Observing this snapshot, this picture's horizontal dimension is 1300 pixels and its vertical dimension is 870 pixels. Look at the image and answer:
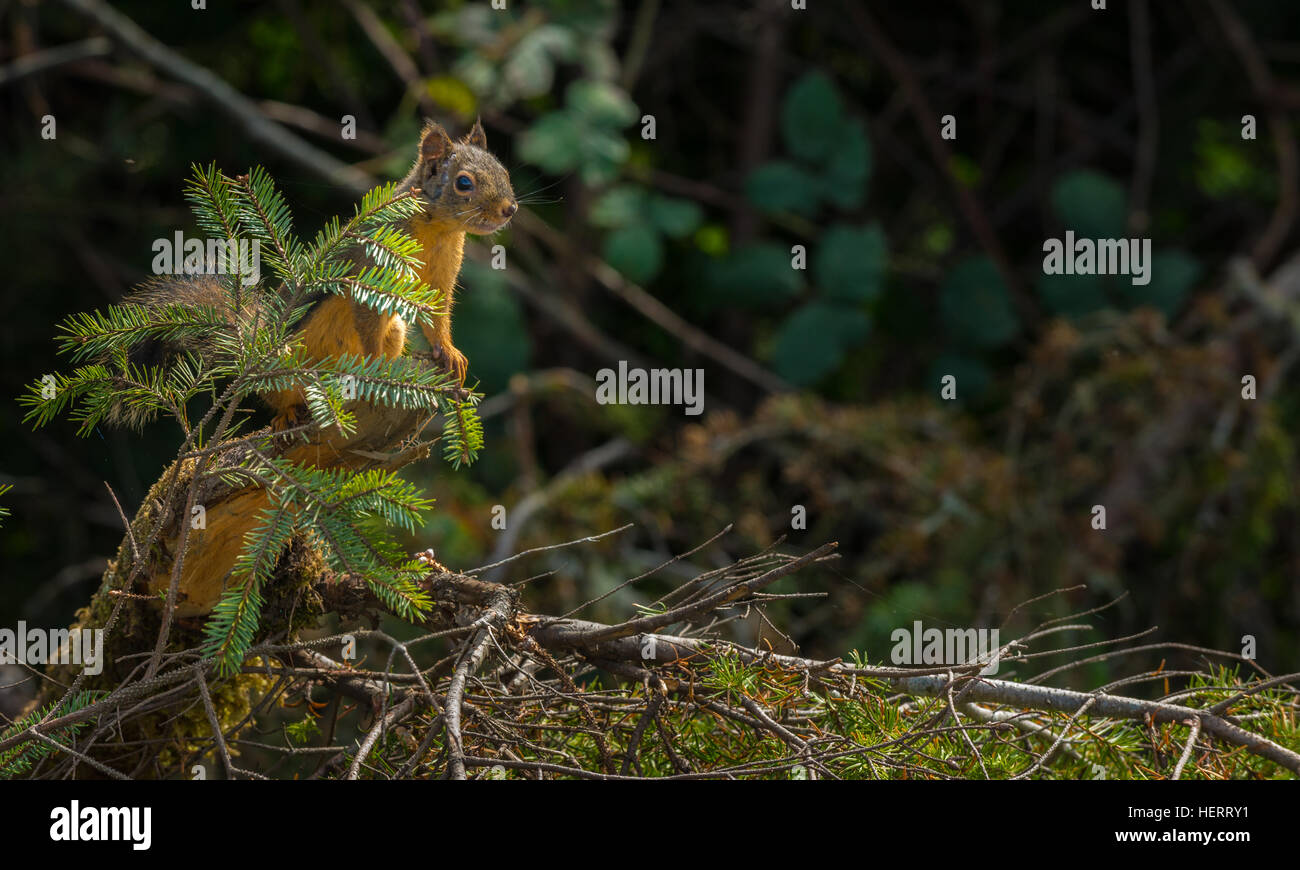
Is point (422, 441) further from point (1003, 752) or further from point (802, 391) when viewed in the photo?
point (802, 391)

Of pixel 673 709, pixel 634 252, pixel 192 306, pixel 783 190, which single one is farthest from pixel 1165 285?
pixel 192 306

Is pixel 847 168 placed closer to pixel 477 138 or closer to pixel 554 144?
pixel 554 144

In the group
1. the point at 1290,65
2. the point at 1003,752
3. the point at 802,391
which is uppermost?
the point at 1290,65

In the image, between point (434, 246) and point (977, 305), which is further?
point (977, 305)

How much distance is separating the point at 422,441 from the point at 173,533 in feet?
0.93

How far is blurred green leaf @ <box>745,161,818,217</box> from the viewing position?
3836mm

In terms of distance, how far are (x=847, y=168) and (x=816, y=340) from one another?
547mm

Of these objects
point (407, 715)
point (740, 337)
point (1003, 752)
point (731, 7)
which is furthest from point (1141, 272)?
point (407, 715)

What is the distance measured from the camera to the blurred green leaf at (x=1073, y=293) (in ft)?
12.7

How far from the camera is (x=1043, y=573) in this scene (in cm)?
311

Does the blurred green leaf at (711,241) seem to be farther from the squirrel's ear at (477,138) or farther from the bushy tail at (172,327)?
the bushy tail at (172,327)

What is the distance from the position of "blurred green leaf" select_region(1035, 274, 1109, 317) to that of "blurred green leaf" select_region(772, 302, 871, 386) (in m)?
0.60

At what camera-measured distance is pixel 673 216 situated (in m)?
3.73

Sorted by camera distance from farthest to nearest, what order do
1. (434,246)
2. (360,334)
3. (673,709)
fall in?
1. (434,246)
2. (360,334)
3. (673,709)
